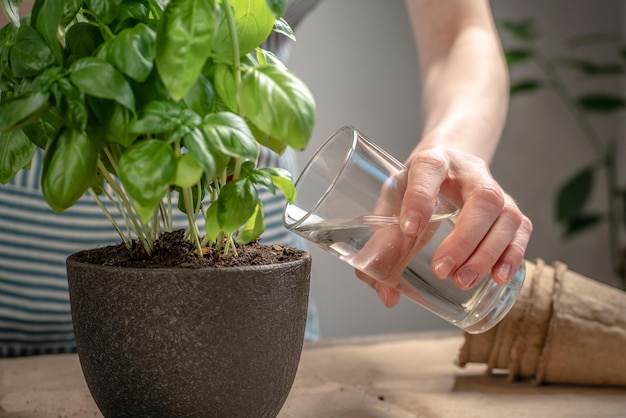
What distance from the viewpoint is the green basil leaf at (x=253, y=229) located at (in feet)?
2.09

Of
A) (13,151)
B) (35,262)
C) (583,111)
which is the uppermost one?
(583,111)

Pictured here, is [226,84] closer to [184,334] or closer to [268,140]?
[268,140]

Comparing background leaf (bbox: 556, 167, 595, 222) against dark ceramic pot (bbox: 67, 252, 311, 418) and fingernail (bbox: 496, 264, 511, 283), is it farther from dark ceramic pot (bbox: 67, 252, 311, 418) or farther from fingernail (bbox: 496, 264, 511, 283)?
dark ceramic pot (bbox: 67, 252, 311, 418)

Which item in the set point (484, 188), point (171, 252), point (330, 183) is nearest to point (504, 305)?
point (484, 188)

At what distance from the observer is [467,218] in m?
0.77

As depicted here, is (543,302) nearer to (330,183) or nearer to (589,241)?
(330,183)

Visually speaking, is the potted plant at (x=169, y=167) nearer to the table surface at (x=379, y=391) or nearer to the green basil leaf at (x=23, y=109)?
the green basil leaf at (x=23, y=109)

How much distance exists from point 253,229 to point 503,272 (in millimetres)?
282

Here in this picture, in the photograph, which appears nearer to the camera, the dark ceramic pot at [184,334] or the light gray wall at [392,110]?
the dark ceramic pot at [184,334]

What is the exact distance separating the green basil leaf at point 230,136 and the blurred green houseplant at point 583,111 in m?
2.17

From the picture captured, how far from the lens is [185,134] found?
51 centimetres

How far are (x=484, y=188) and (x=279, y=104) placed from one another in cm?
35

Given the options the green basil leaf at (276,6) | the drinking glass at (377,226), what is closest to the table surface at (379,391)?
the drinking glass at (377,226)

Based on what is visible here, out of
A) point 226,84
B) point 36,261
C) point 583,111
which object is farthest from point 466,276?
point 583,111
